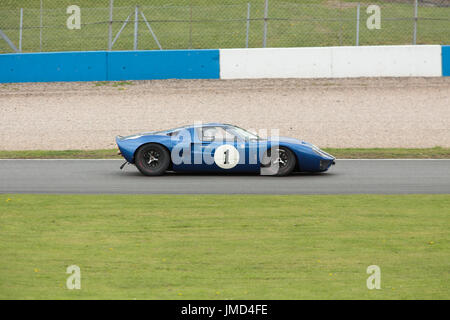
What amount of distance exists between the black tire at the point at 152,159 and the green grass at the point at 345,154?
10.0 ft

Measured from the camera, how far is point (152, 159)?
1251 centimetres

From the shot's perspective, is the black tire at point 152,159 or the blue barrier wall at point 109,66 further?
the blue barrier wall at point 109,66

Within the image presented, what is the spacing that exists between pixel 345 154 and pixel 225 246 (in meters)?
8.85

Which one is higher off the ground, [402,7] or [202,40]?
[402,7]

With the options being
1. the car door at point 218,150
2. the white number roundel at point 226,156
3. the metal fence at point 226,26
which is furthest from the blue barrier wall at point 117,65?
the white number roundel at point 226,156

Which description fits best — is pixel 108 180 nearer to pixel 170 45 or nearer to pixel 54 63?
pixel 54 63

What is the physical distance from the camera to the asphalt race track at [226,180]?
434 inches

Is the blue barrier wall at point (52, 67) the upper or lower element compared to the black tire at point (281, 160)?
upper

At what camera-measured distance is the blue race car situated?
1212 centimetres

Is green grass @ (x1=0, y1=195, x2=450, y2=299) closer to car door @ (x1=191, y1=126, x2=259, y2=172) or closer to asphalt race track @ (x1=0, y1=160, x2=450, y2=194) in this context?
asphalt race track @ (x1=0, y1=160, x2=450, y2=194)

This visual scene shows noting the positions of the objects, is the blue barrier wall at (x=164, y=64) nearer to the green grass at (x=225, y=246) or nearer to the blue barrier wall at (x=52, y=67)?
the blue barrier wall at (x=52, y=67)
